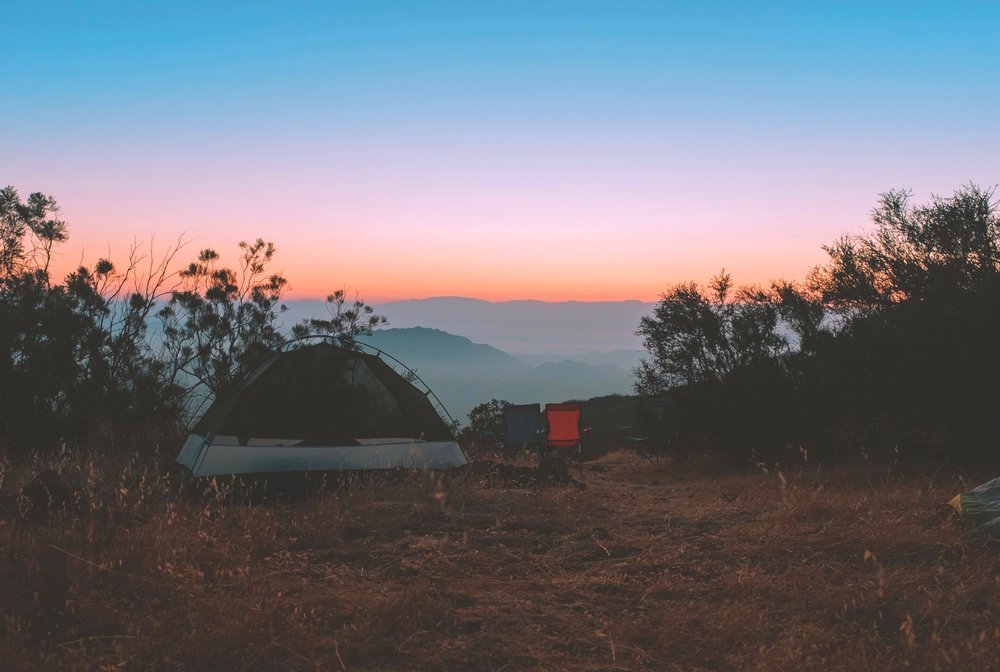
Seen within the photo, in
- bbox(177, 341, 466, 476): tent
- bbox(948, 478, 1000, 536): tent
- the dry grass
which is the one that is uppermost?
bbox(177, 341, 466, 476): tent

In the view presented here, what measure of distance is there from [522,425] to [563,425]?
1.04m

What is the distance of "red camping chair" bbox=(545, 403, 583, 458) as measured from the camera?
1616cm

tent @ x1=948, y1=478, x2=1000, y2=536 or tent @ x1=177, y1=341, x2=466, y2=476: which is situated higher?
tent @ x1=177, y1=341, x2=466, y2=476

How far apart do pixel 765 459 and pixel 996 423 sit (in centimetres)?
337

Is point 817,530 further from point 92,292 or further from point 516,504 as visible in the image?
point 92,292

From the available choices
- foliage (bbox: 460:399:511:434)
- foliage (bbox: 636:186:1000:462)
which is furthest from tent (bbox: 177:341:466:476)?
foliage (bbox: 460:399:511:434)

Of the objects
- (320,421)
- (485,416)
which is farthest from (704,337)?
(485,416)

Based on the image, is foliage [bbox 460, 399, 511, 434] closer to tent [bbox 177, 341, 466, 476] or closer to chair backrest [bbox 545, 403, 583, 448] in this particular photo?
chair backrest [bbox 545, 403, 583, 448]

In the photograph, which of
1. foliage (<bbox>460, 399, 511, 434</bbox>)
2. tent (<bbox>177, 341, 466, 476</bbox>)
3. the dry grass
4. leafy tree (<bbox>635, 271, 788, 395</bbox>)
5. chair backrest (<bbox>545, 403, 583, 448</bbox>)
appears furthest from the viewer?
foliage (<bbox>460, 399, 511, 434</bbox>)

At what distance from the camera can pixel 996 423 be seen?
31.0ft

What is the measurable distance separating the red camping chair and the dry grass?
9023 millimetres

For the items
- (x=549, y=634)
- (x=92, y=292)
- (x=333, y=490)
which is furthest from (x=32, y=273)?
(x=549, y=634)

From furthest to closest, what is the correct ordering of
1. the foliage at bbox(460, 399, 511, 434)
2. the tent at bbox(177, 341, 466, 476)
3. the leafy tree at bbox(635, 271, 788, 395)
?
the foliage at bbox(460, 399, 511, 434) < the leafy tree at bbox(635, 271, 788, 395) < the tent at bbox(177, 341, 466, 476)

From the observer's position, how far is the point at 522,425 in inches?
625
